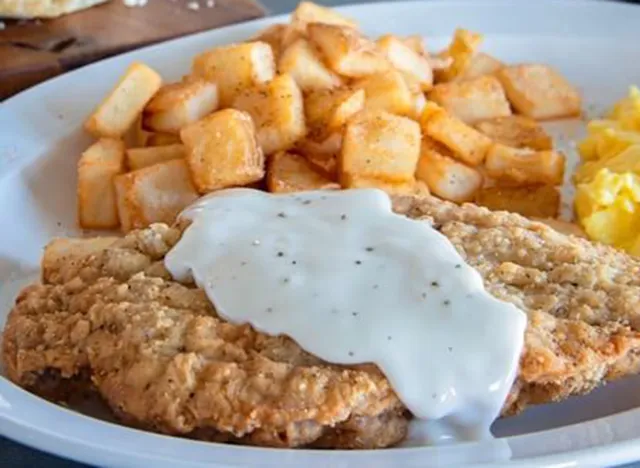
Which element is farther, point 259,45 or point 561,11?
point 561,11

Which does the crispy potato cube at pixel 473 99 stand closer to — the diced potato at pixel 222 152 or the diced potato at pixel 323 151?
the diced potato at pixel 323 151

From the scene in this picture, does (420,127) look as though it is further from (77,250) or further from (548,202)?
(77,250)

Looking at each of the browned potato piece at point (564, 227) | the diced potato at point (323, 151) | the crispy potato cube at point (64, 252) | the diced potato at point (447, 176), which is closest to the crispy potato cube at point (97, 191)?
the crispy potato cube at point (64, 252)

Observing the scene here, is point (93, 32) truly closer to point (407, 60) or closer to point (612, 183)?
point (407, 60)

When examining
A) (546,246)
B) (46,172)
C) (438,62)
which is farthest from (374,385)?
(438,62)

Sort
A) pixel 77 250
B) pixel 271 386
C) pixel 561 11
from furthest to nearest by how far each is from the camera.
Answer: pixel 561 11
pixel 77 250
pixel 271 386

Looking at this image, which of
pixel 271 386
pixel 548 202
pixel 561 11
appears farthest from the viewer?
pixel 561 11

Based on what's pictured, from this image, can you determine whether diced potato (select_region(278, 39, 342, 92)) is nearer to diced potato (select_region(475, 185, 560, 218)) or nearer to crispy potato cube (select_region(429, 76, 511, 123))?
crispy potato cube (select_region(429, 76, 511, 123))
